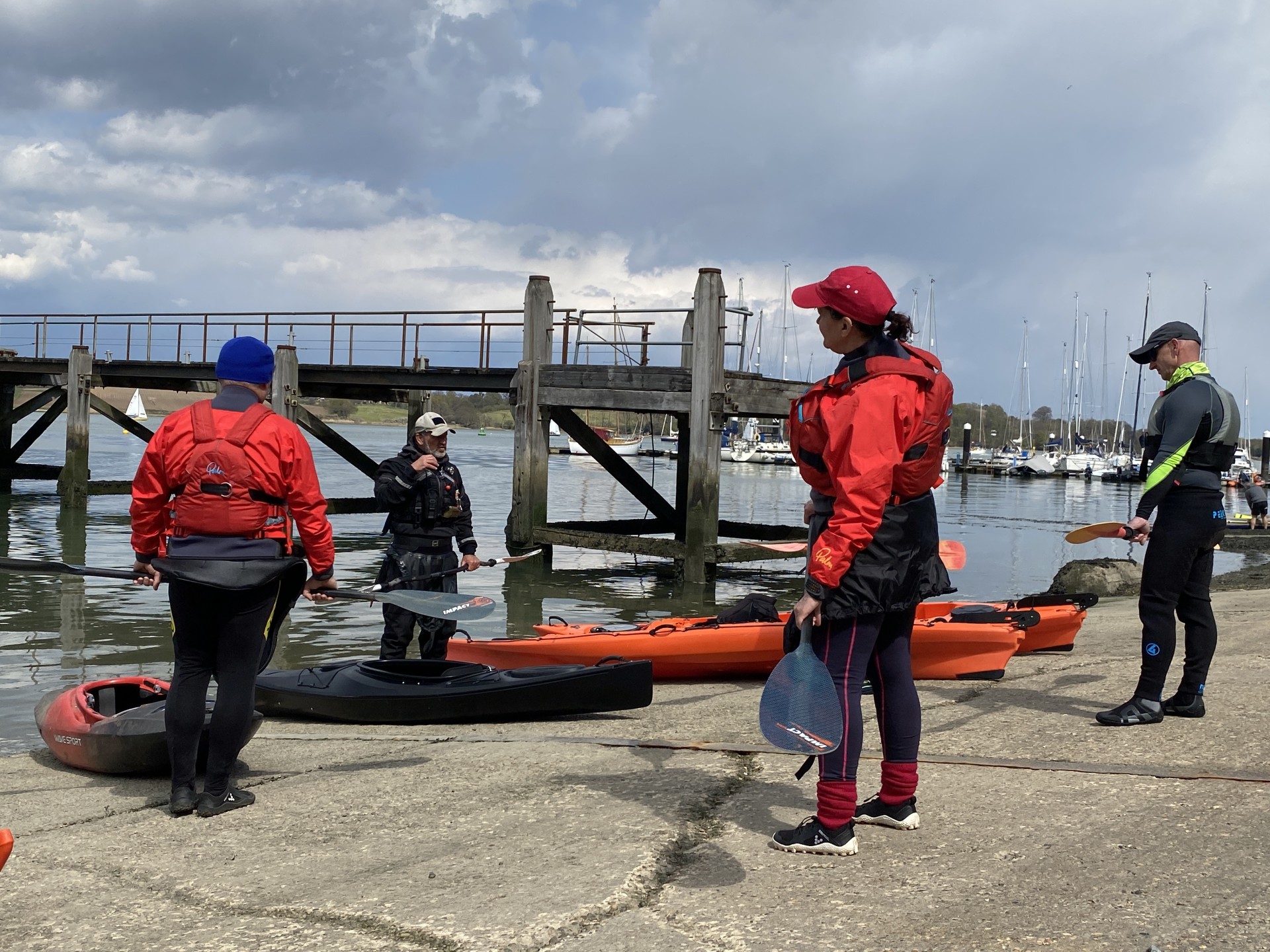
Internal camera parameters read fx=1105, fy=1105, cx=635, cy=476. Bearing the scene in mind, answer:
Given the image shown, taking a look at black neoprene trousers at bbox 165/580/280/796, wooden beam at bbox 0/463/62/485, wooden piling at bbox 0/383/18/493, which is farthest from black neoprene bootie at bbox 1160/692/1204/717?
wooden piling at bbox 0/383/18/493

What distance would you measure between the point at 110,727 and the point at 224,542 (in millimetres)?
1386

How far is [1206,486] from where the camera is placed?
14.5 feet

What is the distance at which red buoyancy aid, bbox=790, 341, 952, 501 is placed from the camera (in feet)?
9.69

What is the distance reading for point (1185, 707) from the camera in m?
4.66

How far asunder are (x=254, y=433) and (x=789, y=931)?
7.32ft

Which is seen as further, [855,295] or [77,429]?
[77,429]

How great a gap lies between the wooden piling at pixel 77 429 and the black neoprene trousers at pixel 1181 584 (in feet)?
67.9

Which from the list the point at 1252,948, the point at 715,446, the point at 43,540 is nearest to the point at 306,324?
the point at 43,540

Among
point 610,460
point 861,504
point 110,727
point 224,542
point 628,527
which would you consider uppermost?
point 861,504

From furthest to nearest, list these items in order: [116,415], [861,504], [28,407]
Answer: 1. [28,407]
2. [116,415]
3. [861,504]

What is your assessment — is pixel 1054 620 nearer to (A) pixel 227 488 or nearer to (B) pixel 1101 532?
(B) pixel 1101 532

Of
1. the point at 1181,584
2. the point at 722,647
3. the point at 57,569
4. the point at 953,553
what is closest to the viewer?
the point at 57,569

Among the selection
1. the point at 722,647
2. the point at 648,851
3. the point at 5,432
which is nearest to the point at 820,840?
the point at 648,851

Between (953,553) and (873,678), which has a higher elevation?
(953,553)
